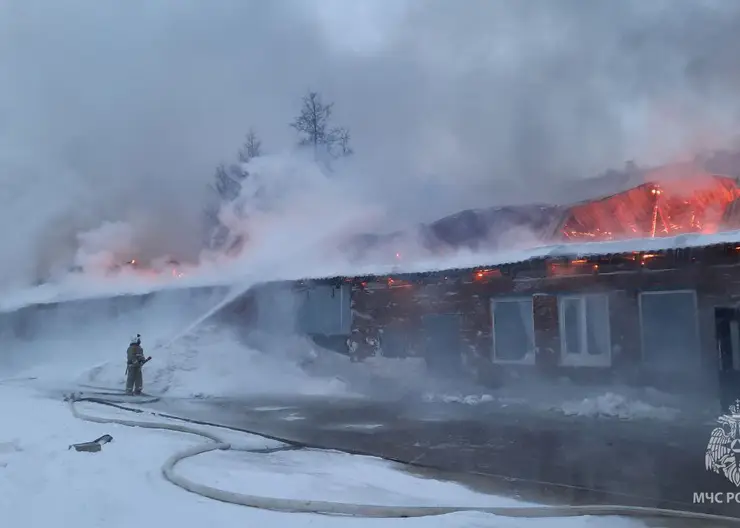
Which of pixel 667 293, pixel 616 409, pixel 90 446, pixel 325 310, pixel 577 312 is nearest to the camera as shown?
pixel 90 446

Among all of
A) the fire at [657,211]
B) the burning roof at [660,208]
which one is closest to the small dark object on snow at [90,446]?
the burning roof at [660,208]

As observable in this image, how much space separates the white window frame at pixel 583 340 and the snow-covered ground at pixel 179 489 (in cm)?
712

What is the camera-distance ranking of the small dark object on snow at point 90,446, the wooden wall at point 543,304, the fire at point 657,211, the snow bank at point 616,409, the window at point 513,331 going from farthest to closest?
1. the fire at point 657,211
2. the window at point 513,331
3. the wooden wall at point 543,304
4. the snow bank at point 616,409
5. the small dark object on snow at point 90,446

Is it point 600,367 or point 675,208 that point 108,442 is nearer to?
point 600,367

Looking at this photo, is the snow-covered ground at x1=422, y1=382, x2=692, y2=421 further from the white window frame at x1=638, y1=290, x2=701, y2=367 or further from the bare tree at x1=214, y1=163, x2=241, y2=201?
the bare tree at x1=214, y1=163, x2=241, y2=201

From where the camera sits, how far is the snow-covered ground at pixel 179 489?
525cm

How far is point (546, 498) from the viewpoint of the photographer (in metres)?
6.29

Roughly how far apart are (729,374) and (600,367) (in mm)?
2534

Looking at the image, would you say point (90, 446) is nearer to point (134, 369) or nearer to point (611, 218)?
point (134, 369)

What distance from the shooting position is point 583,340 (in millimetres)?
13875

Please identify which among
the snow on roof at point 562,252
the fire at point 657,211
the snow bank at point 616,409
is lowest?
the snow bank at point 616,409

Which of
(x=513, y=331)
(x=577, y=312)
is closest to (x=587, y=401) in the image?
(x=577, y=312)

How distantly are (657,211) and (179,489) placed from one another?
1892 cm

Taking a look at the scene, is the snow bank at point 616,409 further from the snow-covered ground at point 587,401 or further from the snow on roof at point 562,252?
the snow on roof at point 562,252
